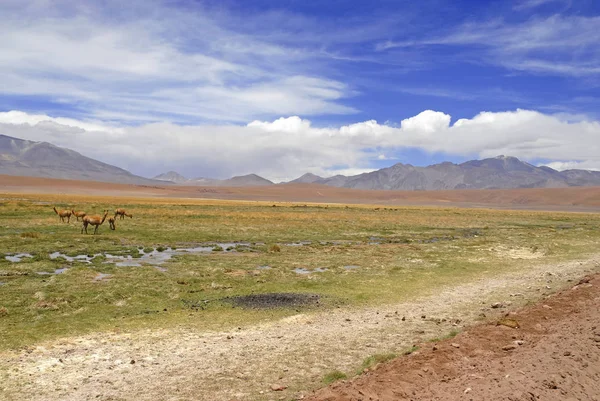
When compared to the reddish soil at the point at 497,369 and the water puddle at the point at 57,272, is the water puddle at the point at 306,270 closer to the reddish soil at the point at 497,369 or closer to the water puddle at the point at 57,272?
the water puddle at the point at 57,272

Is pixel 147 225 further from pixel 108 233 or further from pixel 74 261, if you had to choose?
pixel 74 261

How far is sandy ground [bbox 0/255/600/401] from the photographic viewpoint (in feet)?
27.8

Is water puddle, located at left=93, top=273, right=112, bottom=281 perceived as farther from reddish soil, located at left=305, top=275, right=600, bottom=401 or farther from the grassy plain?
reddish soil, located at left=305, top=275, right=600, bottom=401

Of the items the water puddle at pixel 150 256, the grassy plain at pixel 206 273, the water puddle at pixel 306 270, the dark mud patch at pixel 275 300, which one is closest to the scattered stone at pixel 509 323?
the grassy plain at pixel 206 273

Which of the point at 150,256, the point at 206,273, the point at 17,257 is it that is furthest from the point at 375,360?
the point at 17,257

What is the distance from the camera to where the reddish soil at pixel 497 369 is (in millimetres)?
7859

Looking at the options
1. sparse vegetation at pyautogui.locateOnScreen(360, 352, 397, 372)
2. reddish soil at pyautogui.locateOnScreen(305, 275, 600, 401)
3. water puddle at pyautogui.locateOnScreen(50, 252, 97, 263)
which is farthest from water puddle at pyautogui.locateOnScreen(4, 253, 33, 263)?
reddish soil at pyautogui.locateOnScreen(305, 275, 600, 401)

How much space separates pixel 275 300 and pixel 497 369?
915 centimetres

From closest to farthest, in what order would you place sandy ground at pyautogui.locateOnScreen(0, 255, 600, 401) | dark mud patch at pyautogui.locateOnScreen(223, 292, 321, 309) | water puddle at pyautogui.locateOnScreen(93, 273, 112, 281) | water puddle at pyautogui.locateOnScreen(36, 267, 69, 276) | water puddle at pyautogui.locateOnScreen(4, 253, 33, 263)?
1. sandy ground at pyautogui.locateOnScreen(0, 255, 600, 401)
2. dark mud patch at pyautogui.locateOnScreen(223, 292, 321, 309)
3. water puddle at pyautogui.locateOnScreen(93, 273, 112, 281)
4. water puddle at pyautogui.locateOnScreen(36, 267, 69, 276)
5. water puddle at pyautogui.locateOnScreen(4, 253, 33, 263)

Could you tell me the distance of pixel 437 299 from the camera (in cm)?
1714

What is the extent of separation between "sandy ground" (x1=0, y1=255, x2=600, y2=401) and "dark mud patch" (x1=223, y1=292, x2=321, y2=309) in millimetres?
1540

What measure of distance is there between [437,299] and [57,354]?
12195 millimetres

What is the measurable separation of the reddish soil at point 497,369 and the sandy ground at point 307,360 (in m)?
0.03

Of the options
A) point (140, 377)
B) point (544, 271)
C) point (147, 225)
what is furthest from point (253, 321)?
point (147, 225)
